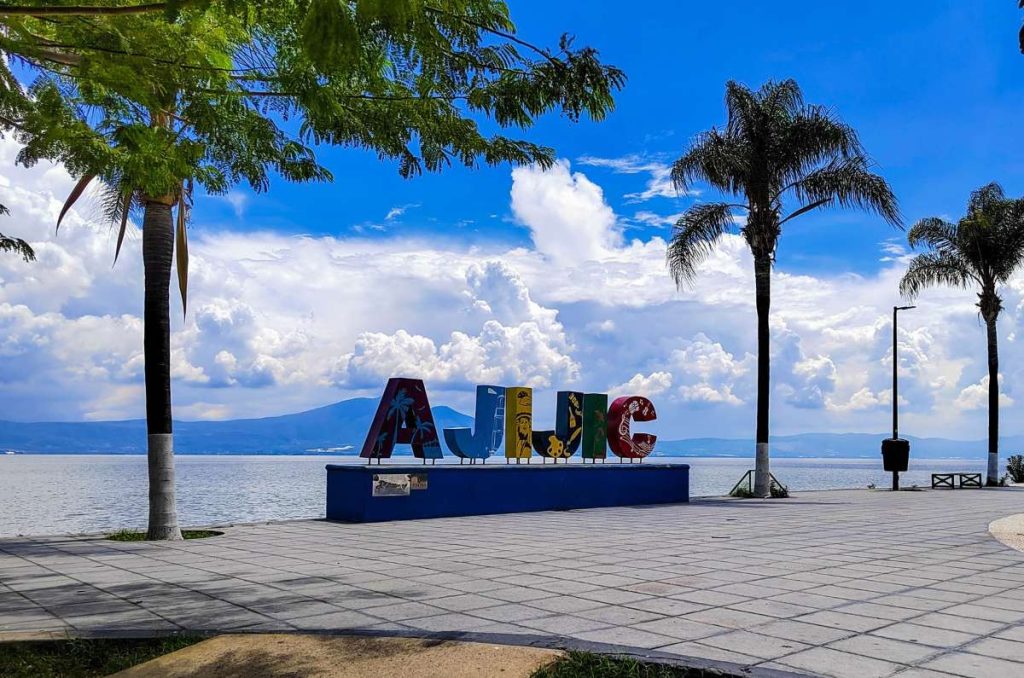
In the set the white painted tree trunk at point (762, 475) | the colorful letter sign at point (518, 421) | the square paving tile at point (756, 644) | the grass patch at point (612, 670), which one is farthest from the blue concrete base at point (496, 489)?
the grass patch at point (612, 670)

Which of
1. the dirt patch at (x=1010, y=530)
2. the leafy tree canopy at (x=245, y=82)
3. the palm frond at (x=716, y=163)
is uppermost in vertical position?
the palm frond at (x=716, y=163)

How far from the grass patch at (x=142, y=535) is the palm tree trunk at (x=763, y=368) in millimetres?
17204

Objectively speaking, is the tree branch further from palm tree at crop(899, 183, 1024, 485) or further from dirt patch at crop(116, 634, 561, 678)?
palm tree at crop(899, 183, 1024, 485)

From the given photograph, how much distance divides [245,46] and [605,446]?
15939mm

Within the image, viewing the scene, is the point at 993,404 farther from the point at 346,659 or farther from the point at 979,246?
the point at 346,659

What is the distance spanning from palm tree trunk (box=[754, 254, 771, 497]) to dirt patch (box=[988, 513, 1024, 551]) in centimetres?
781

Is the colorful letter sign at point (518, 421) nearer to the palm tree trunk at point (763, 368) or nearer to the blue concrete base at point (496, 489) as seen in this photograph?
the blue concrete base at point (496, 489)

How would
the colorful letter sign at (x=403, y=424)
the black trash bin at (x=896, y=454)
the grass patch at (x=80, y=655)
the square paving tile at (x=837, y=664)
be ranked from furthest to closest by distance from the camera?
the black trash bin at (x=896, y=454), the colorful letter sign at (x=403, y=424), the grass patch at (x=80, y=655), the square paving tile at (x=837, y=664)

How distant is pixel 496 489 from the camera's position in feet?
65.4

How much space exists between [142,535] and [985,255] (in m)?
37.1

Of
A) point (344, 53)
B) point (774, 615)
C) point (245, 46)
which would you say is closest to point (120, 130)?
point (245, 46)

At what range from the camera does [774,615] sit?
7801mm

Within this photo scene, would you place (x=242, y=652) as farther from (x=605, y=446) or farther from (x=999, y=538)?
(x=605, y=446)

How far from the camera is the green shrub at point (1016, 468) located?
42.3m
